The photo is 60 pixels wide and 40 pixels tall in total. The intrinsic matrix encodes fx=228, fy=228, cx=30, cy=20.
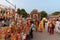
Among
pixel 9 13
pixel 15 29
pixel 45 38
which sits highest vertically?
pixel 9 13

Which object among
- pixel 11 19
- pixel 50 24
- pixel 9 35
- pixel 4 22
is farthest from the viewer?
pixel 50 24

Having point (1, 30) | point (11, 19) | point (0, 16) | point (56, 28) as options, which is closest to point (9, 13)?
point (11, 19)

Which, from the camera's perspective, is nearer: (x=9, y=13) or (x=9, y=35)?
(x=9, y=35)

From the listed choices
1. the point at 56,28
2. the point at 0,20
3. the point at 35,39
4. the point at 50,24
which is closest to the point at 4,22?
the point at 0,20

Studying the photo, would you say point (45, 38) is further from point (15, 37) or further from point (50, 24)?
point (15, 37)

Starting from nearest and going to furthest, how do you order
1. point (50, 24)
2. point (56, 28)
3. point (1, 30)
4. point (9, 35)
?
point (1, 30) < point (9, 35) < point (50, 24) < point (56, 28)

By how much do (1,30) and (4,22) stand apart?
60.0 inches

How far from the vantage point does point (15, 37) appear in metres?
10.5

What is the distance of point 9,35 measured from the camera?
32.7 feet

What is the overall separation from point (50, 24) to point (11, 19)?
12.3 metres

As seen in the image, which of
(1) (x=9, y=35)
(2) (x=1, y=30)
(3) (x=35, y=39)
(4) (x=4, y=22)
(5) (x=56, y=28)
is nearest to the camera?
(2) (x=1, y=30)

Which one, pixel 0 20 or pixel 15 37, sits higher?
pixel 0 20

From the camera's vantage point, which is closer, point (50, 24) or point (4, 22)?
point (4, 22)

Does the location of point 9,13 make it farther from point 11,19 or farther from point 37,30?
point 37,30
